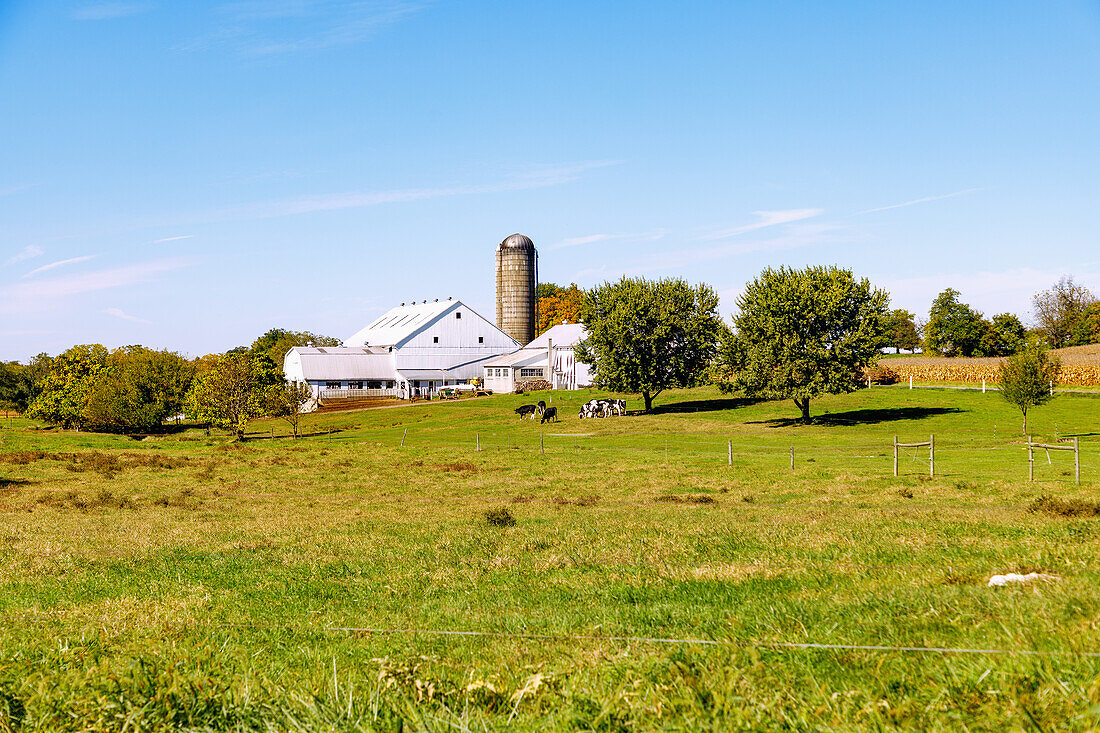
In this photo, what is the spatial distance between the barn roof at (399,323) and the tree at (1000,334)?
83264 mm

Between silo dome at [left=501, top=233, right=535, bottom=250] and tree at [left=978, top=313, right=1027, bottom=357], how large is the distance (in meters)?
73.5

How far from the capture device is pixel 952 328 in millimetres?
134375

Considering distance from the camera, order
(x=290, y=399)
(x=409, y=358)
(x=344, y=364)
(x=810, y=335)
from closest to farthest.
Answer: (x=810, y=335)
(x=290, y=399)
(x=344, y=364)
(x=409, y=358)

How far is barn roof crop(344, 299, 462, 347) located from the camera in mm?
117562

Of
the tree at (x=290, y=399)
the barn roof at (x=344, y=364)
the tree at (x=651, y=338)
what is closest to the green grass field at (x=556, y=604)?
the tree at (x=290, y=399)

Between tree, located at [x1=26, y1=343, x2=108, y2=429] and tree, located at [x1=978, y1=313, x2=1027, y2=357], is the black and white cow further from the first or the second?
tree, located at [x1=978, y1=313, x2=1027, y2=357]

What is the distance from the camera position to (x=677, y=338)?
75.9 m

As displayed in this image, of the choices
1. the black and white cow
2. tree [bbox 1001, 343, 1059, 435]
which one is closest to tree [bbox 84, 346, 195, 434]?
the black and white cow

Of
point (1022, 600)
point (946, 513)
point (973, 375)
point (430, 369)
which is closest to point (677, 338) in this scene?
point (973, 375)

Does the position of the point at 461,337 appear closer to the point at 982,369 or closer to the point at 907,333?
the point at 982,369

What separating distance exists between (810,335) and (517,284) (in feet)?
248

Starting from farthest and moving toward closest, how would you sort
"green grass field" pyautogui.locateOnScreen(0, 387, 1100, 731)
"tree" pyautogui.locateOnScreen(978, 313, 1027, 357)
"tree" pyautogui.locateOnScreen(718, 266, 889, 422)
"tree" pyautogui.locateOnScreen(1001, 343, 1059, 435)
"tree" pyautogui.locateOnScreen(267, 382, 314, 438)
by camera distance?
"tree" pyautogui.locateOnScreen(978, 313, 1027, 357) → "tree" pyautogui.locateOnScreen(267, 382, 314, 438) → "tree" pyautogui.locateOnScreen(718, 266, 889, 422) → "tree" pyautogui.locateOnScreen(1001, 343, 1059, 435) → "green grass field" pyautogui.locateOnScreen(0, 387, 1100, 731)

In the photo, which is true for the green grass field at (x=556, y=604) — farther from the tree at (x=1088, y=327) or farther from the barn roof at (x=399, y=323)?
the tree at (x=1088, y=327)

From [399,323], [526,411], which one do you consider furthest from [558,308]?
[526,411]
